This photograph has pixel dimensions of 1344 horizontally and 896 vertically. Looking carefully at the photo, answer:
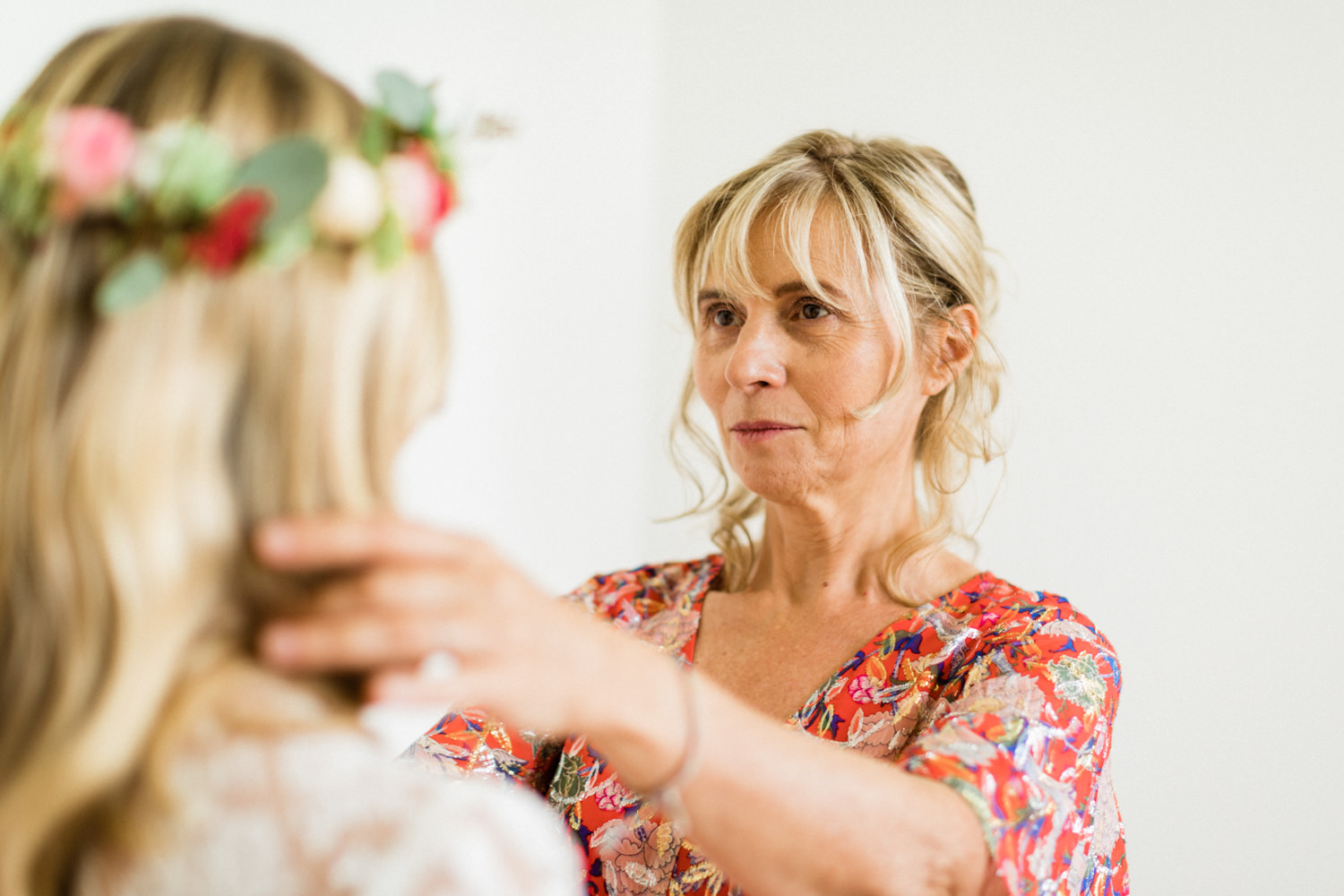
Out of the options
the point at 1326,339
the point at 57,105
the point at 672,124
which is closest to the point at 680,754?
the point at 57,105

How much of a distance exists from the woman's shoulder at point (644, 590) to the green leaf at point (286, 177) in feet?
3.53

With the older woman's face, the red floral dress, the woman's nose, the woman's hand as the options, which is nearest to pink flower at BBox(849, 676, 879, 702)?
the red floral dress

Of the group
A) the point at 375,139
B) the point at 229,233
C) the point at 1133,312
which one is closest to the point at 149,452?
the point at 229,233

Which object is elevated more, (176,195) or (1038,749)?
(176,195)

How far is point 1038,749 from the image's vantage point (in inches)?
44.0

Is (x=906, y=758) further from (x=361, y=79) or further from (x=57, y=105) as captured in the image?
(x=361, y=79)

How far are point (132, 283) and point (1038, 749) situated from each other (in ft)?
3.05

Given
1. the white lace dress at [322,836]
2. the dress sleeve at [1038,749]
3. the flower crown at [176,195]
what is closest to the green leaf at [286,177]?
the flower crown at [176,195]

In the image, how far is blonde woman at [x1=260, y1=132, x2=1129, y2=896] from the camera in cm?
81

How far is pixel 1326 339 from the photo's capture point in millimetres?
1809

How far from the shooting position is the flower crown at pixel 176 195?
2.05ft

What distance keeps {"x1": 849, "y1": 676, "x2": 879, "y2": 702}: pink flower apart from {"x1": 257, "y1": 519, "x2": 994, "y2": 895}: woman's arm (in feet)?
1.13

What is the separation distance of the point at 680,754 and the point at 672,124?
2.21m

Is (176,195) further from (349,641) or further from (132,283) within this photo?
(349,641)
